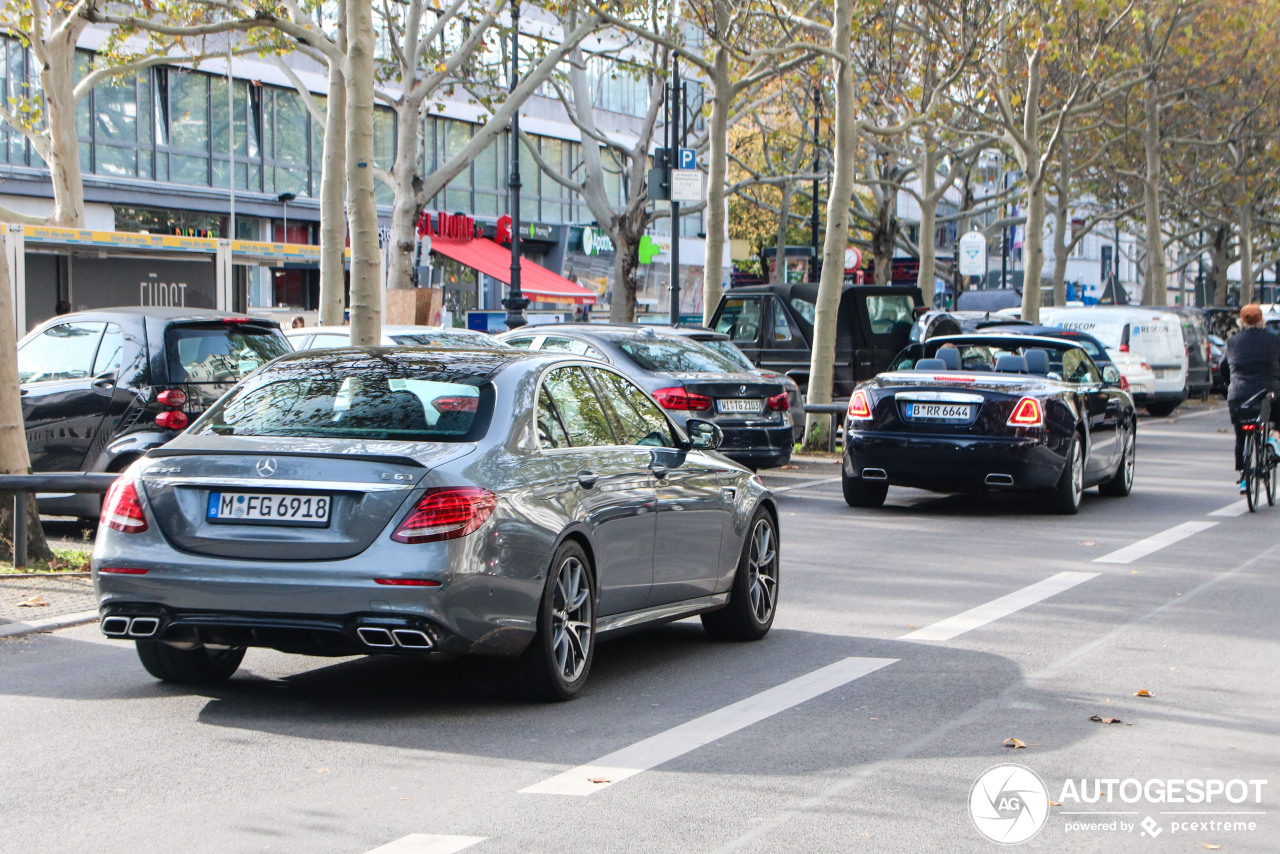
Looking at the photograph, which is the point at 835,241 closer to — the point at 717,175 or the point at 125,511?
the point at 717,175

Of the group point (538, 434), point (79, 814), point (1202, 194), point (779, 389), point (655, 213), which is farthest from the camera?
point (1202, 194)

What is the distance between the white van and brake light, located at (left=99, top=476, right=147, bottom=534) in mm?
25760

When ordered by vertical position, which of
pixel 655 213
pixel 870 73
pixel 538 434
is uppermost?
pixel 870 73

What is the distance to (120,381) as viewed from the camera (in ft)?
40.3

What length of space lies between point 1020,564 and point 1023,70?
80.1ft

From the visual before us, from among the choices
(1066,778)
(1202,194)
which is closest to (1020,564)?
(1066,778)

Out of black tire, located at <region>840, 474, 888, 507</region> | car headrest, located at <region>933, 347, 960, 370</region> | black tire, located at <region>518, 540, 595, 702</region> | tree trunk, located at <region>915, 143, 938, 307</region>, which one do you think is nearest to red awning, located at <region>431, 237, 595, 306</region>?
tree trunk, located at <region>915, 143, 938, 307</region>

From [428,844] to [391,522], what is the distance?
1.68 meters

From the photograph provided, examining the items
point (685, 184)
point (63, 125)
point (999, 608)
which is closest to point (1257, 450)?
point (999, 608)

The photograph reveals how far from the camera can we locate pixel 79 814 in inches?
205

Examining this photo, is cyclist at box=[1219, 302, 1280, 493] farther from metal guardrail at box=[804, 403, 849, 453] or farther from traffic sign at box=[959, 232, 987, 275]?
traffic sign at box=[959, 232, 987, 275]

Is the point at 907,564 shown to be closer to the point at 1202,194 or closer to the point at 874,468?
the point at 874,468

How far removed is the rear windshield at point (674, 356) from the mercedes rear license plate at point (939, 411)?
7.66 ft

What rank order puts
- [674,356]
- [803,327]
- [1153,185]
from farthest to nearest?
[1153,185]
[803,327]
[674,356]
